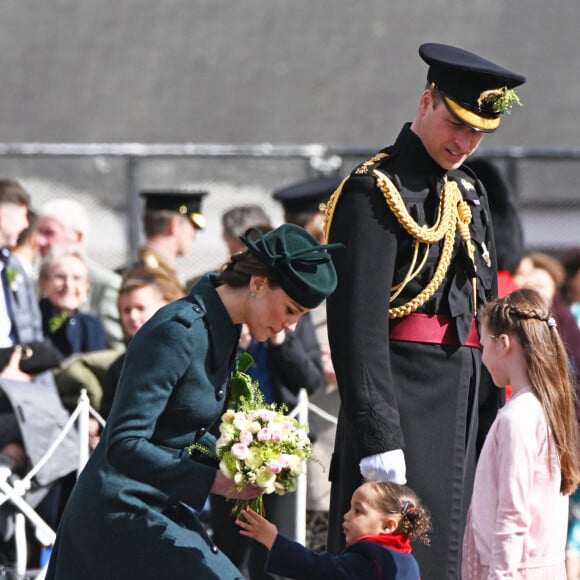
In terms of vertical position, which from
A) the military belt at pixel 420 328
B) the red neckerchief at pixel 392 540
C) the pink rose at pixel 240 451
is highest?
the military belt at pixel 420 328

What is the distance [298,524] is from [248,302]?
2.90 m

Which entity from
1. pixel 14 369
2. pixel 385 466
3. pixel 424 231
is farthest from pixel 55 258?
pixel 385 466

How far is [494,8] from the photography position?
13.8m

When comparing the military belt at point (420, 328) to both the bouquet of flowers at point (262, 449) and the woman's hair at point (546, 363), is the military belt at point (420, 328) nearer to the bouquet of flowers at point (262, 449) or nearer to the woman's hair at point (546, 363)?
the woman's hair at point (546, 363)

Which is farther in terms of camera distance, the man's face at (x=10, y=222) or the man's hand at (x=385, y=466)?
the man's face at (x=10, y=222)

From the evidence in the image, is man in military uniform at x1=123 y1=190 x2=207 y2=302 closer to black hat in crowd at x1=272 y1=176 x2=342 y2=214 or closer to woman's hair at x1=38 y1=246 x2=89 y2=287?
woman's hair at x1=38 y1=246 x2=89 y2=287

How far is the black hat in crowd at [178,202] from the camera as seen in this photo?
328 inches

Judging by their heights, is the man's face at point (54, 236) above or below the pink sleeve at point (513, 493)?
below

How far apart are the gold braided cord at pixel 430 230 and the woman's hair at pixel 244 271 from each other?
0.66 meters

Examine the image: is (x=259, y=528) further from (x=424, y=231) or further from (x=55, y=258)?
(x=55, y=258)

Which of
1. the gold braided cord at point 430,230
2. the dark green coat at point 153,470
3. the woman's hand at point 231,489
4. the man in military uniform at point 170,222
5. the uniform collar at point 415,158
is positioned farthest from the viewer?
the man in military uniform at point 170,222

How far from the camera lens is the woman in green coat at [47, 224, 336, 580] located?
3.93 metres

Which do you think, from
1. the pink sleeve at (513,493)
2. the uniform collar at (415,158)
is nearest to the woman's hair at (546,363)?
the pink sleeve at (513,493)

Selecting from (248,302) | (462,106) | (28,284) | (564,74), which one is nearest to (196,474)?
(248,302)
